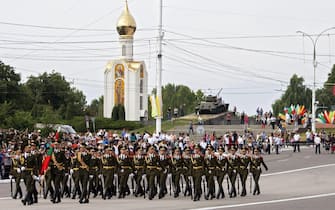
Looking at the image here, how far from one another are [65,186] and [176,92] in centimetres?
11866

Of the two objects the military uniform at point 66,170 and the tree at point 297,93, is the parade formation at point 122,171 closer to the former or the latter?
the military uniform at point 66,170

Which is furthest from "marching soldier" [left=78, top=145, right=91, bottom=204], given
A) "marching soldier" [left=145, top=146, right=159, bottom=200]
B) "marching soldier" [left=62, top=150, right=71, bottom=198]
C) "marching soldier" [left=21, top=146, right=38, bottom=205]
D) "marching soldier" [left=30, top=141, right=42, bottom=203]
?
"marching soldier" [left=145, top=146, right=159, bottom=200]

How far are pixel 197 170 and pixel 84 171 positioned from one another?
350 cm

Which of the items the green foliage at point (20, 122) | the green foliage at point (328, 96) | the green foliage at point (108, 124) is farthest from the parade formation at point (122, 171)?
the green foliage at point (328, 96)

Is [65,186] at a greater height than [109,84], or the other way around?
[109,84]

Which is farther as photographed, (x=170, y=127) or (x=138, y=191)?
(x=170, y=127)

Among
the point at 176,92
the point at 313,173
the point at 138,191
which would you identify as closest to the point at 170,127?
the point at 313,173

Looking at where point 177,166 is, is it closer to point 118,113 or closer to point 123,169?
point 123,169

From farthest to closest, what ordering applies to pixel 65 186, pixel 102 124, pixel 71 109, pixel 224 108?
pixel 71 109, pixel 224 108, pixel 102 124, pixel 65 186

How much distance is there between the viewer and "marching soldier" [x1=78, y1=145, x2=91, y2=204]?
833 inches

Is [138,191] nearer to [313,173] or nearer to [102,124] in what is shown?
[313,173]

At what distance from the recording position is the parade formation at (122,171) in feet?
69.1

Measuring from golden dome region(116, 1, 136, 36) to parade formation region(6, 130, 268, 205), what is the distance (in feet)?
249

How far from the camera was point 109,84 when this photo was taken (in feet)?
336
